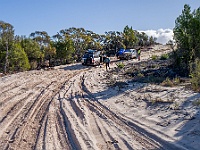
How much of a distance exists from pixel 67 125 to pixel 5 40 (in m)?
35.3

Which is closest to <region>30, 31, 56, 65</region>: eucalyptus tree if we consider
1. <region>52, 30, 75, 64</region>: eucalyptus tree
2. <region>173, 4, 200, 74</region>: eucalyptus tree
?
<region>52, 30, 75, 64</region>: eucalyptus tree

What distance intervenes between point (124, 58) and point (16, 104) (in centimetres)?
2996

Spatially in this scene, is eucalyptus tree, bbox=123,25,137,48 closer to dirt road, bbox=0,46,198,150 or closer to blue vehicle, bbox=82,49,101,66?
blue vehicle, bbox=82,49,101,66

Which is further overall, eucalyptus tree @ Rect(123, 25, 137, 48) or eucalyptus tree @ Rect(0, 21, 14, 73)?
eucalyptus tree @ Rect(123, 25, 137, 48)

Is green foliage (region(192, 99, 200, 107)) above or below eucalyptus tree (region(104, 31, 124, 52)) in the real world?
below

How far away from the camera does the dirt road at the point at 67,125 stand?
7262 mm

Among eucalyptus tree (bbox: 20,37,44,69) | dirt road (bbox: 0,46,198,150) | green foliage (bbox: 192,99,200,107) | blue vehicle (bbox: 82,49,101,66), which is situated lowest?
dirt road (bbox: 0,46,198,150)

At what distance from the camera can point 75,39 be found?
58.9 m

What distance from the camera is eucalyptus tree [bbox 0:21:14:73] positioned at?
133 ft

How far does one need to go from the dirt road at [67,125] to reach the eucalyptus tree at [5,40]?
27.8m

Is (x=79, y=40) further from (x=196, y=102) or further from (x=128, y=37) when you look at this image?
→ (x=196, y=102)

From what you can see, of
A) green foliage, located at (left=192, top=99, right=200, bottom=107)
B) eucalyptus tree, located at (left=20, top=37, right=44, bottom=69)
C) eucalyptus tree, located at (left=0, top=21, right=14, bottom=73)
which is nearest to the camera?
green foliage, located at (left=192, top=99, right=200, bottom=107)

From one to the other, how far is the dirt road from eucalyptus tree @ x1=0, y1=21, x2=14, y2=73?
2777 cm

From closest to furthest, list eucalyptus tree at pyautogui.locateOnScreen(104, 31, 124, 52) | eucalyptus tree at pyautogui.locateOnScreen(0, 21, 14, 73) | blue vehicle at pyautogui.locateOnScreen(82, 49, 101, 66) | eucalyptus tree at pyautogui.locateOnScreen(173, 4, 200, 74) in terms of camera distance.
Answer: eucalyptus tree at pyautogui.locateOnScreen(173, 4, 200, 74), blue vehicle at pyautogui.locateOnScreen(82, 49, 101, 66), eucalyptus tree at pyautogui.locateOnScreen(0, 21, 14, 73), eucalyptus tree at pyautogui.locateOnScreen(104, 31, 124, 52)
